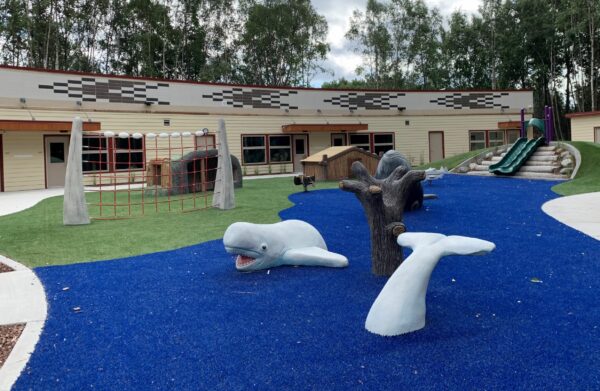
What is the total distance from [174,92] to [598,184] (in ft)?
53.8

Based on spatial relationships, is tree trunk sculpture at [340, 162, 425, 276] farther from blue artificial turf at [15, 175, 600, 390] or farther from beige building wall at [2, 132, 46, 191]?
beige building wall at [2, 132, 46, 191]

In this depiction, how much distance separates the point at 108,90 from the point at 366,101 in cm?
1293

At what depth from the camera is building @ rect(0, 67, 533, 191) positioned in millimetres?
17312

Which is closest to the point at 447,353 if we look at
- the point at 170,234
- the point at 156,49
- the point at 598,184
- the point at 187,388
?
the point at 187,388

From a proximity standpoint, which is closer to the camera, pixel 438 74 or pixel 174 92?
pixel 174 92

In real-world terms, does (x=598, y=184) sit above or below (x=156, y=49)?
below

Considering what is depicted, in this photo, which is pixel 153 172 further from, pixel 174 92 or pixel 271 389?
pixel 271 389

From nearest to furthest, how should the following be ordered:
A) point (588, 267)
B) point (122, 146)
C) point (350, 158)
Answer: point (588, 267) < point (350, 158) < point (122, 146)

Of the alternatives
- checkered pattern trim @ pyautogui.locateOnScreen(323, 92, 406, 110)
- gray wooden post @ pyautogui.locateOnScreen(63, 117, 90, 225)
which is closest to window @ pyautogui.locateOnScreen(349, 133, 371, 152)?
checkered pattern trim @ pyautogui.locateOnScreen(323, 92, 406, 110)

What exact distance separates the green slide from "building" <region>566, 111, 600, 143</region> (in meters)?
6.13

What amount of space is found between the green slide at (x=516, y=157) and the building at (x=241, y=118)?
7.55 metres

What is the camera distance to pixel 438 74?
3825cm

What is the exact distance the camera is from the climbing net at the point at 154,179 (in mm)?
10380

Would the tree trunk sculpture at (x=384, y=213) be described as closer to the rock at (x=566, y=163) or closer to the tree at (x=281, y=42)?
the rock at (x=566, y=163)
